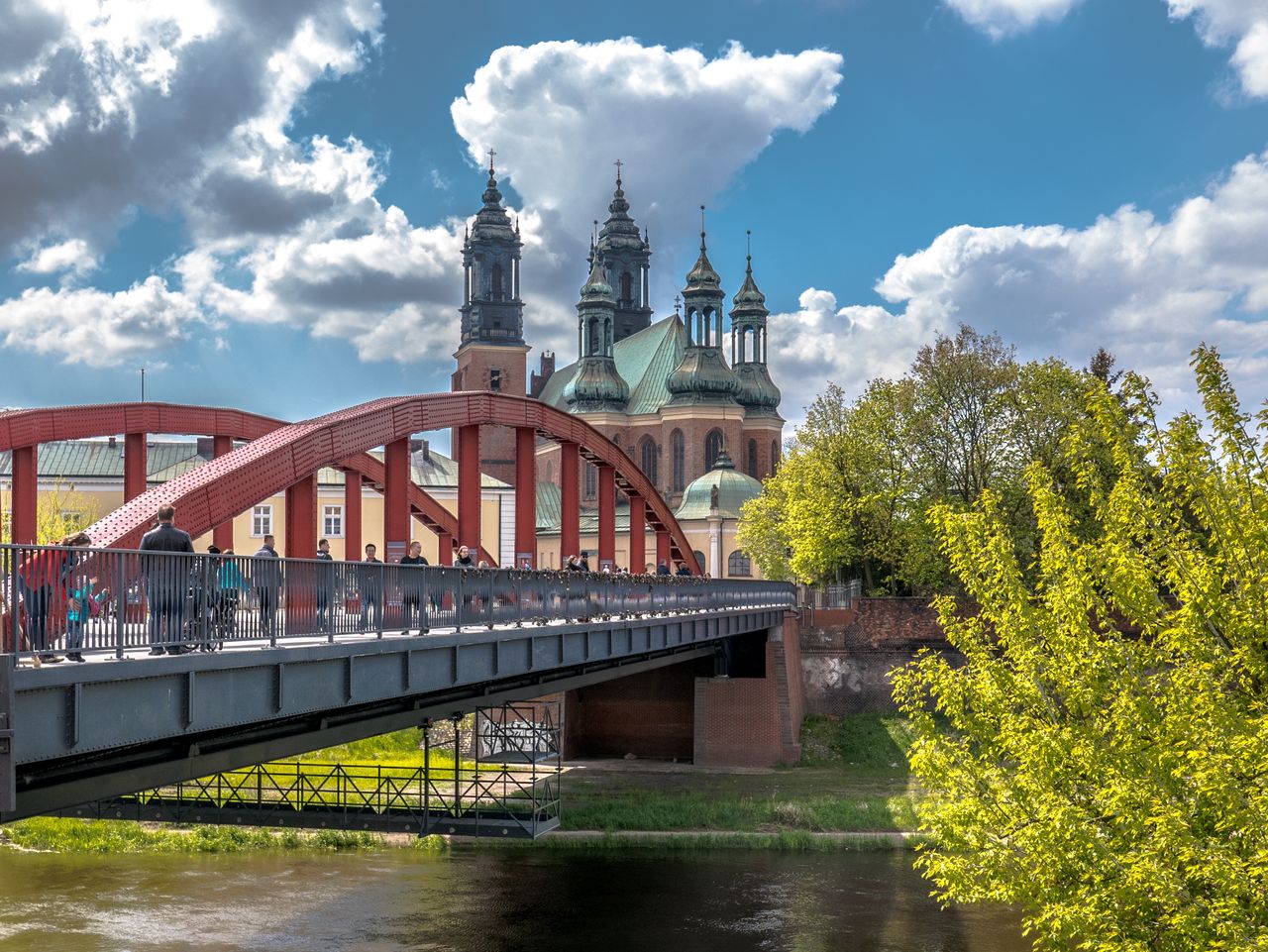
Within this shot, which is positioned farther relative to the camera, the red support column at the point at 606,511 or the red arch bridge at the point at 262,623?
the red support column at the point at 606,511

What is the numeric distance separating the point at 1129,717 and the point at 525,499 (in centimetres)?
1627

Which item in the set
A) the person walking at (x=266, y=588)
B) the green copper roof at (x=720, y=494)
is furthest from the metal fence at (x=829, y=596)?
the person walking at (x=266, y=588)

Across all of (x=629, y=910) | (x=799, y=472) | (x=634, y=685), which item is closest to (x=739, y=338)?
(x=799, y=472)

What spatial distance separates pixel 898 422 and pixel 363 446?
30.2m

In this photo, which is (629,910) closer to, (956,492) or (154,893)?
(154,893)

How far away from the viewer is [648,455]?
95.1m

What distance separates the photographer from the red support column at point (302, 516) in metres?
21.2

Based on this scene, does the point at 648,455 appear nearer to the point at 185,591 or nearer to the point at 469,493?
the point at 469,493

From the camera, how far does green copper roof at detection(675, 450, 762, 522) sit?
280ft

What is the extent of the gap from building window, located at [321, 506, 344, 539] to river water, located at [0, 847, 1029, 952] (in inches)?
1270

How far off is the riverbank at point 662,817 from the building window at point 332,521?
72.9ft

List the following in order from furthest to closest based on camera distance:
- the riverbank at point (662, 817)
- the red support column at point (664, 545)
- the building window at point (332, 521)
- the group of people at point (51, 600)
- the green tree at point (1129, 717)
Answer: the building window at point (332, 521), the red support column at point (664, 545), the riverbank at point (662, 817), the green tree at point (1129, 717), the group of people at point (51, 600)

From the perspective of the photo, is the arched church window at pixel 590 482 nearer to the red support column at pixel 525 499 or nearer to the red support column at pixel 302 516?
the red support column at pixel 525 499

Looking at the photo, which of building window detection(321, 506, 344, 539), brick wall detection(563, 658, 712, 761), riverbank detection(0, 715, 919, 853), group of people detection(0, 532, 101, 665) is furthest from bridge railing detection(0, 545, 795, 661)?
building window detection(321, 506, 344, 539)
